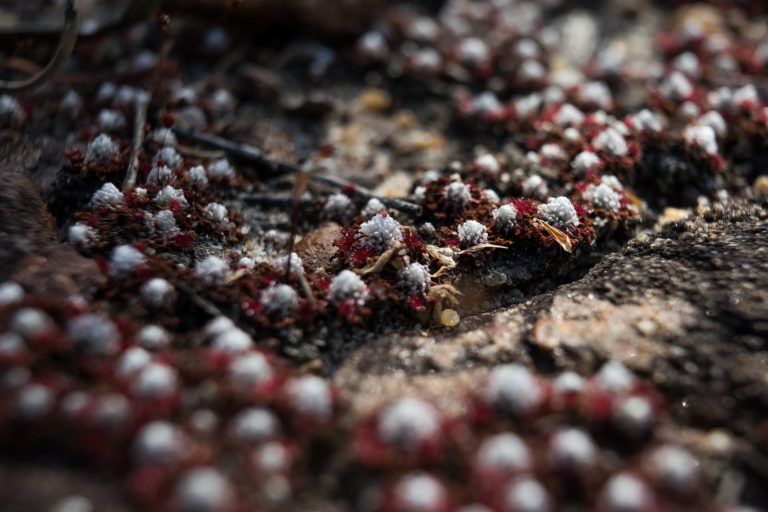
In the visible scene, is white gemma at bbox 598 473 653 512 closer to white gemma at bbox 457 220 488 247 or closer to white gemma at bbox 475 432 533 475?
white gemma at bbox 475 432 533 475

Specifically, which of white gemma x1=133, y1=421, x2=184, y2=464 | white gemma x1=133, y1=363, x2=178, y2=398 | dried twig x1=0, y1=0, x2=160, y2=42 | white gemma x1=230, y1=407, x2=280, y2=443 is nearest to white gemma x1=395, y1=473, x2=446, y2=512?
white gemma x1=230, y1=407, x2=280, y2=443

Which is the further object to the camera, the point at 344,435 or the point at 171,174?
the point at 171,174

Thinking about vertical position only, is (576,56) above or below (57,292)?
above

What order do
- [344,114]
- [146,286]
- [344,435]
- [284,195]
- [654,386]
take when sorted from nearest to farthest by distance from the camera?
[344,435]
[654,386]
[146,286]
[284,195]
[344,114]

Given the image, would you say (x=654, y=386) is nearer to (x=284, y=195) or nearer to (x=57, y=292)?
(x=284, y=195)

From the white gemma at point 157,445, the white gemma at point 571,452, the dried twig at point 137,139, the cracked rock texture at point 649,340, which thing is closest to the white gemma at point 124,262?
the dried twig at point 137,139

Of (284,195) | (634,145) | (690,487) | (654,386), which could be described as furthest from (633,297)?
(284,195)

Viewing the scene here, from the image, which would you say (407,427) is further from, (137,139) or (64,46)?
(64,46)

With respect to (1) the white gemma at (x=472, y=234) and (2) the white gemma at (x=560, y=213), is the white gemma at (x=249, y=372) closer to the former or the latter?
(1) the white gemma at (x=472, y=234)
